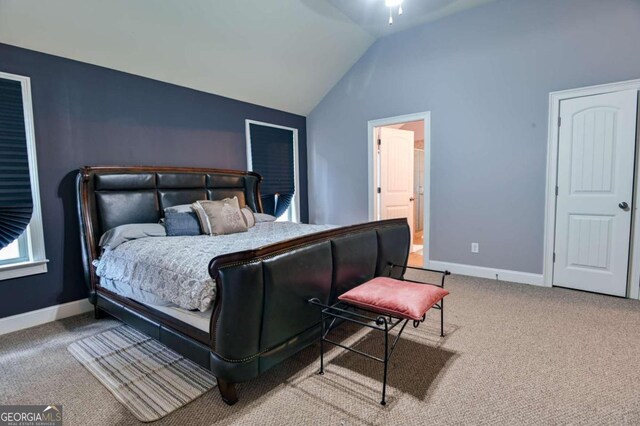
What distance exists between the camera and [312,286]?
6.70 ft

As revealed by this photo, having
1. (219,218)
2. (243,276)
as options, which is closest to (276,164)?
(219,218)

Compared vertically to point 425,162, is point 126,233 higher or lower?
lower

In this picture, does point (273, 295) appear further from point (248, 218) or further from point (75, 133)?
point (75, 133)

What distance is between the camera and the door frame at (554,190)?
3059 mm

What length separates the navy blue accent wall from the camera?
2744 millimetres

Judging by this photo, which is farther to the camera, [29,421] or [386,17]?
[386,17]

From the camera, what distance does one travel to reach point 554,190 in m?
3.44

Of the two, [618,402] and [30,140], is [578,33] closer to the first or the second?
[618,402]

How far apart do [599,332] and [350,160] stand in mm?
3428

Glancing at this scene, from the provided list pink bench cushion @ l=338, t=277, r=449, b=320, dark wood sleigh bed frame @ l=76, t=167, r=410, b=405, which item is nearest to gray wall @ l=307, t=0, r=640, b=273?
dark wood sleigh bed frame @ l=76, t=167, r=410, b=405

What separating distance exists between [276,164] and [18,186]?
2.98 metres

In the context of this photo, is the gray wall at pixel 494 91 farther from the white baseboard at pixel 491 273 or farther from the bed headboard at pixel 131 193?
the bed headboard at pixel 131 193

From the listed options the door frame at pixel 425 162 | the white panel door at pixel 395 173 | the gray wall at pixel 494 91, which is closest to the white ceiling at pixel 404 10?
the gray wall at pixel 494 91

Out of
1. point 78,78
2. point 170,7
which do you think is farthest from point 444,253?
point 78,78
